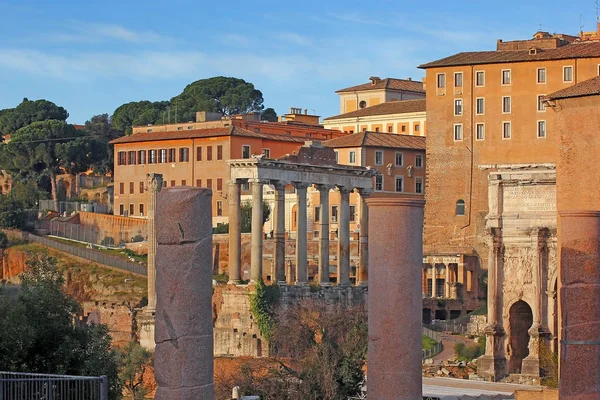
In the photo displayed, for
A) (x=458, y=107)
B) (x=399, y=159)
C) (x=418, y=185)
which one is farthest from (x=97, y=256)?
(x=458, y=107)

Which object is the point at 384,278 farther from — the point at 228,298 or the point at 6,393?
the point at 228,298

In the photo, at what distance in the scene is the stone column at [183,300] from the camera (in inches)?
392

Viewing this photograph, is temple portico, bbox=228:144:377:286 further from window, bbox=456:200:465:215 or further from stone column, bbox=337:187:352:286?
window, bbox=456:200:465:215

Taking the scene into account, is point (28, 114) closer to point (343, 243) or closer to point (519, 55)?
point (519, 55)

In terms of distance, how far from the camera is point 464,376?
110 feet

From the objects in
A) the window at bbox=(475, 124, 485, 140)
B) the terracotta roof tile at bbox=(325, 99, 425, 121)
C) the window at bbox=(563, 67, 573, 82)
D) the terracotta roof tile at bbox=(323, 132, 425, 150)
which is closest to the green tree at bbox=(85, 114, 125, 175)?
the terracotta roof tile at bbox=(325, 99, 425, 121)

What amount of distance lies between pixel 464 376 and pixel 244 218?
2642cm

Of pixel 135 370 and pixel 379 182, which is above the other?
pixel 379 182

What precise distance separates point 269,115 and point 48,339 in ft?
222

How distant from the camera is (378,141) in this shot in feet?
194

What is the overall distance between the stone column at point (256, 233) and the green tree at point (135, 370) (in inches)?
202

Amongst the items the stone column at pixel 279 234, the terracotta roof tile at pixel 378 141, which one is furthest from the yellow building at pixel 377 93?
the stone column at pixel 279 234

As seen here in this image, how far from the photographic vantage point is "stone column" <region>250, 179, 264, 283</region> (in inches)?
1709

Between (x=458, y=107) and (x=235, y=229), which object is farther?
(x=458, y=107)
